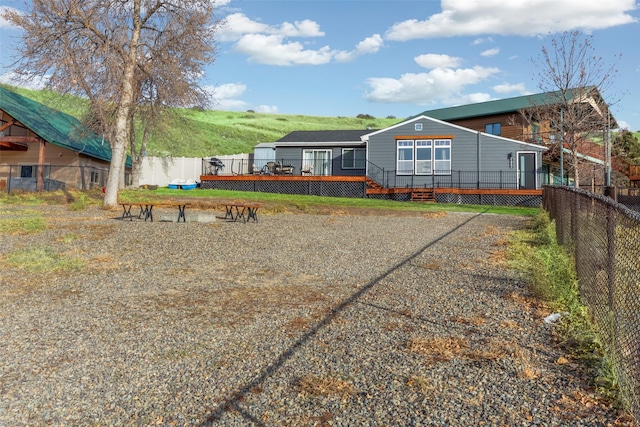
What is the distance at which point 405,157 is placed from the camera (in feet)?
90.3

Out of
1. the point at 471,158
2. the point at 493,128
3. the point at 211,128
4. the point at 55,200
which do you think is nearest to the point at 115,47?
the point at 55,200

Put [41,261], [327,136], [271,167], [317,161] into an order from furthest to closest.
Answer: [327,136]
[317,161]
[271,167]
[41,261]

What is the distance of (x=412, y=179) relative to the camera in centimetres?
2711

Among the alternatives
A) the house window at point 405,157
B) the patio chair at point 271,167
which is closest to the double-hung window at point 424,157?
the house window at point 405,157

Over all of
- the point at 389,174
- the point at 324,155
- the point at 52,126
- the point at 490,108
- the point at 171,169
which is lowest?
the point at 389,174

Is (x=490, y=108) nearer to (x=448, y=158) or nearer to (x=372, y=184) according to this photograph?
(x=448, y=158)

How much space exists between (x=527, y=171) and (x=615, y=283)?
23870 millimetres

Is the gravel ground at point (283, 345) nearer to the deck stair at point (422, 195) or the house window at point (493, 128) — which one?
the deck stair at point (422, 195)

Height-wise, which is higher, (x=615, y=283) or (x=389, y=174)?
(x=389, y=174)

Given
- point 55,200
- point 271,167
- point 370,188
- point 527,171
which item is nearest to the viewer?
point 55,200

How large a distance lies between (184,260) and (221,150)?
46699 millimetres

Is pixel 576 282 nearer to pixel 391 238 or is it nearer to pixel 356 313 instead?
pixel 356 313

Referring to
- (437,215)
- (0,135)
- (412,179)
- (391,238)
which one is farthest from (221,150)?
(391,238)

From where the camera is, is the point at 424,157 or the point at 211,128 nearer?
the point at 424,157
